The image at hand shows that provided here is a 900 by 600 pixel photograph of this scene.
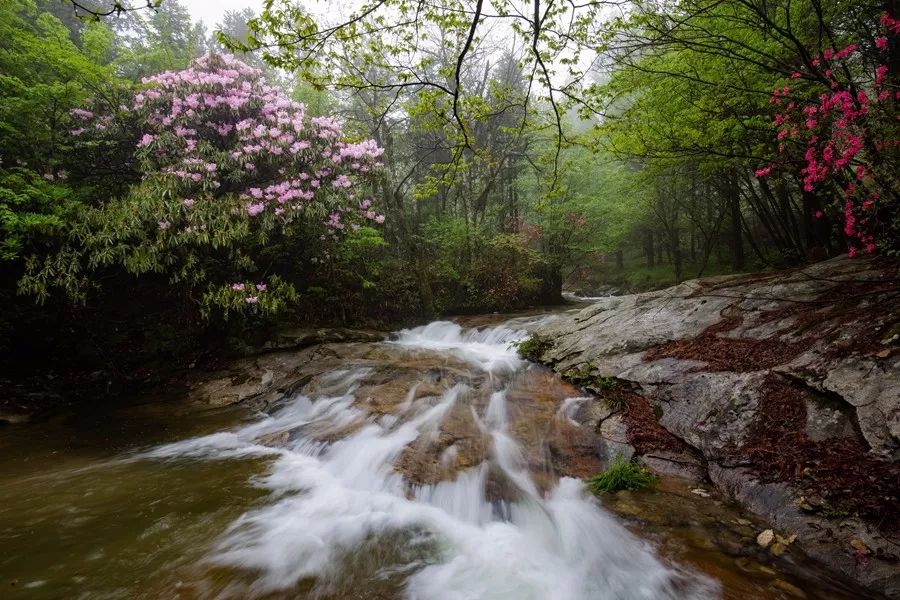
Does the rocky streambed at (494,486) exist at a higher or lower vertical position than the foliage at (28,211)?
lower

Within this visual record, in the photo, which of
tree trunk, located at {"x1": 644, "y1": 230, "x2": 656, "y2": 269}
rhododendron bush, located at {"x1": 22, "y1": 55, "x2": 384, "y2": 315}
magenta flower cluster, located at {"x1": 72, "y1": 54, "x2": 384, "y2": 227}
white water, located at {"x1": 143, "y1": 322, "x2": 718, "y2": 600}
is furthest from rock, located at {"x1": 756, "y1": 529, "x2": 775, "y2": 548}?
tree trunk, located at {"x1": 644, "y1": 230, "x2": 656, "y2": 269}

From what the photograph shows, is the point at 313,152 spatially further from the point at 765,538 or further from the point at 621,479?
the point at 765,538

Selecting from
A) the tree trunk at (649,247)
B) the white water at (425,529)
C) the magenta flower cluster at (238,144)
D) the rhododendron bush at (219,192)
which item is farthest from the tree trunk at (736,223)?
the magenta flower cluster at (238,144)

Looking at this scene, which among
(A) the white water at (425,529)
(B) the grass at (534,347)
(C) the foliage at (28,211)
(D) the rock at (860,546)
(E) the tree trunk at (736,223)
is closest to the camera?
(D) the rock at (860,546)

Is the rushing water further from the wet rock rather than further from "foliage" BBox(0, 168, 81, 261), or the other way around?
"foliage" BBox(0, 168, 81, 261)

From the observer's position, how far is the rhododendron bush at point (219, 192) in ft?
23.5

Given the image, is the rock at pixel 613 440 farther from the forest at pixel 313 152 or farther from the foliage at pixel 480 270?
the foliage at pixel 480 270

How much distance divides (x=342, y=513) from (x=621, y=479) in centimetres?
262

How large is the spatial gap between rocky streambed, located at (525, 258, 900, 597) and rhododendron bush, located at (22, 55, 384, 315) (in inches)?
244

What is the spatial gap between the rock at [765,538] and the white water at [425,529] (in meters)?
0.59

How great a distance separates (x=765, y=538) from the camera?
2.83m

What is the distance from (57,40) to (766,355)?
41.0 feet

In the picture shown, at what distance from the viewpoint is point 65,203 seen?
6.91 m

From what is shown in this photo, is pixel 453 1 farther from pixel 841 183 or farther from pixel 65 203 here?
pixel 65 203
